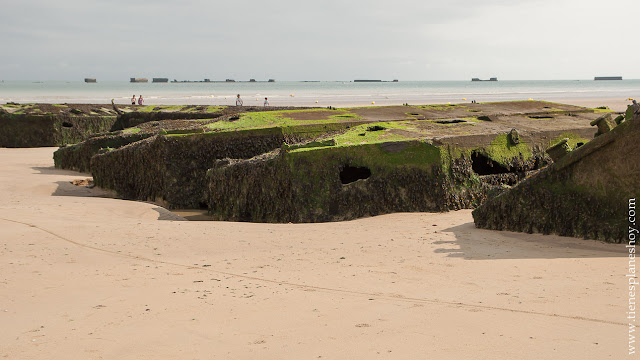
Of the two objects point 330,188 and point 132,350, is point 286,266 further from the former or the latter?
point 330,188

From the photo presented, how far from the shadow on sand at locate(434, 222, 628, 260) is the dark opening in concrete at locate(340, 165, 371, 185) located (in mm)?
2547

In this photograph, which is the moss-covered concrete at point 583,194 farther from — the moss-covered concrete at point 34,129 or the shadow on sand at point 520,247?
the moss-covered concrete at point 34,129

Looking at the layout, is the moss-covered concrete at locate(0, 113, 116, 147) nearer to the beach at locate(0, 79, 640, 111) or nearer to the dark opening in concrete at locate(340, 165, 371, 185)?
the dark opening in concrete at locate(340, 165, 371, 185)

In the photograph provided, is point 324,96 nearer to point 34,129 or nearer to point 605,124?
point 34,129

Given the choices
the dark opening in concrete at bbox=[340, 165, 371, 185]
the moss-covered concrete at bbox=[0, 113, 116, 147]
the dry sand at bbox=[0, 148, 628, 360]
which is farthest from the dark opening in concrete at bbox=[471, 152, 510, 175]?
the moss-covered concrete at bbox=[0, 113, 116, 147]

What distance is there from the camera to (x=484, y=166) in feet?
34.2

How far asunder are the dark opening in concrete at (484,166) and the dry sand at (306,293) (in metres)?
2.45

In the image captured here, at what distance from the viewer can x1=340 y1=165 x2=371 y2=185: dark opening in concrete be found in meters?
9.64

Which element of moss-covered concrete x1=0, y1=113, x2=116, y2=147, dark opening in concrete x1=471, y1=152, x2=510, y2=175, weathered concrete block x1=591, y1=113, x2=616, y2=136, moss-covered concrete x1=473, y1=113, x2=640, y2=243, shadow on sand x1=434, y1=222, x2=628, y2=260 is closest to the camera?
shadow on sand x1=434, y1=222, x2=628, y2=260

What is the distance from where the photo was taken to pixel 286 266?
602 cm

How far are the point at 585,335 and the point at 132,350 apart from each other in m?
2.97

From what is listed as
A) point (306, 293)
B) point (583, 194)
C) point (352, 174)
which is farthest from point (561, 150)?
point (306, 293)

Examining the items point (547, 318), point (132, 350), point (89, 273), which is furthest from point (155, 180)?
point (547, 318)

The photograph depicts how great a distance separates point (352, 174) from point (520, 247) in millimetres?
3691
